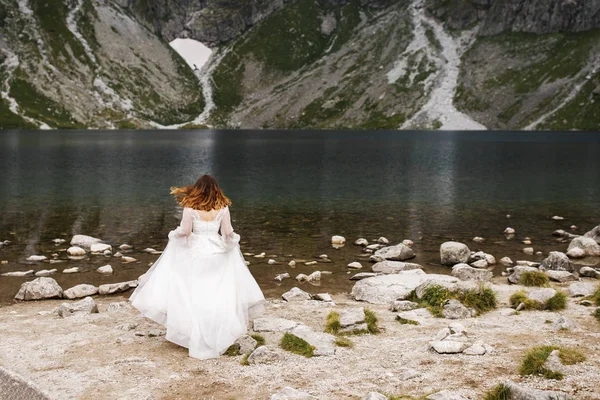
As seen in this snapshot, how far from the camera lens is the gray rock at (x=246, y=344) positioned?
1332 cm

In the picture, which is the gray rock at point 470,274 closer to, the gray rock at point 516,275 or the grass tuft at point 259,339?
the gray rock at point 516,275

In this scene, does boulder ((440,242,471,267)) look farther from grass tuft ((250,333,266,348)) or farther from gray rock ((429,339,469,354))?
grass tuft ((250,333,266,348))

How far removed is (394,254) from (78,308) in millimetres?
16333

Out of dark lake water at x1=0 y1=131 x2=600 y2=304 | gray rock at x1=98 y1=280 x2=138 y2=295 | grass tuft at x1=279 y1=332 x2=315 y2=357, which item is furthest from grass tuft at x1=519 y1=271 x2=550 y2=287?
gray rock at x1=98 y1=280 x2=138 y2=295

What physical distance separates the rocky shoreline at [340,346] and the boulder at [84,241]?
30.4ft

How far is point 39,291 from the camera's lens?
69.4 ft

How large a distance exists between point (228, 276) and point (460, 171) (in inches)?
2657

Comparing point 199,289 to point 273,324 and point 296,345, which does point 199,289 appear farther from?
point 273,324

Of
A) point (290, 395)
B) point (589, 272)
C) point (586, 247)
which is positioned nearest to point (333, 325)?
point (290, 395)

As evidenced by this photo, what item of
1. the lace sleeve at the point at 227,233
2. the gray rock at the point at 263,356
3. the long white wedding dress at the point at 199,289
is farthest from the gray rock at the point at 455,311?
the lace sleeve at the point at 227,233

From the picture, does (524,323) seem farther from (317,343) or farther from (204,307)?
(204,307)

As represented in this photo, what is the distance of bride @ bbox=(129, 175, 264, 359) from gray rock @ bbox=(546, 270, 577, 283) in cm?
1605

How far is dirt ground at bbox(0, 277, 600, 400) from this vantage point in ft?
35.6

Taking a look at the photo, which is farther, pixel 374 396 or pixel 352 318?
pixel 352 318
